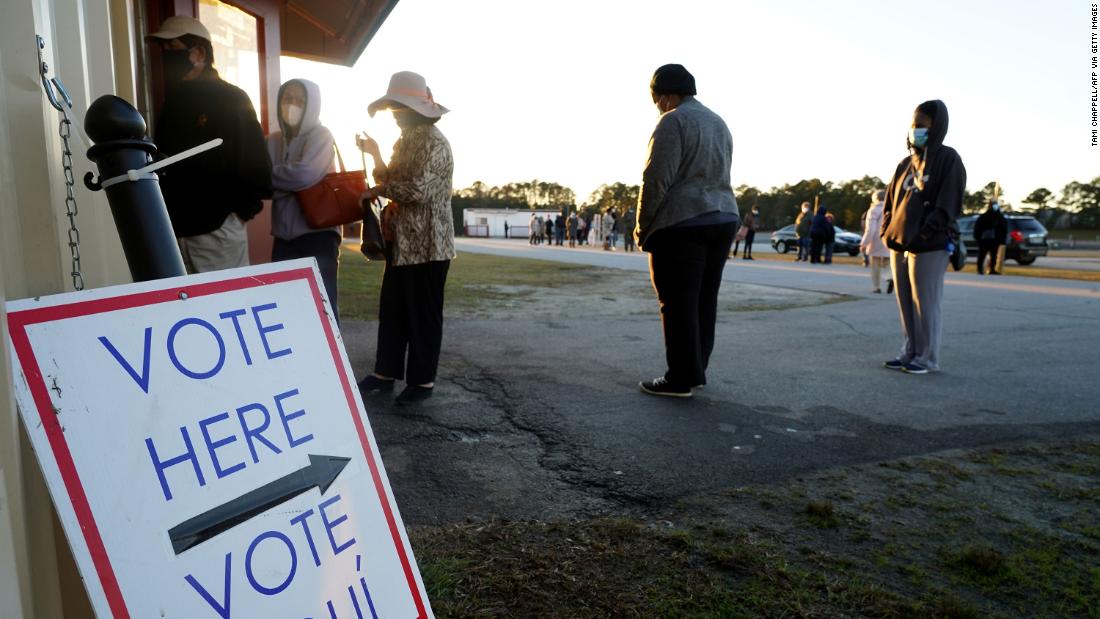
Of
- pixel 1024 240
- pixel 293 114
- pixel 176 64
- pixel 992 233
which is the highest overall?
pixel 176 64

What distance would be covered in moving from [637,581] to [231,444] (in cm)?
135

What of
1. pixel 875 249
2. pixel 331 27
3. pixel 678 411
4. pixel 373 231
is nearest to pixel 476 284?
pixel 331 27

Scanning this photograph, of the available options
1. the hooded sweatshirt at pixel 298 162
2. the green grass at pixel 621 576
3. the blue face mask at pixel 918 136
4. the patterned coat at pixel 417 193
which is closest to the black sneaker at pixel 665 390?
the patterned coat at pixel 417 193

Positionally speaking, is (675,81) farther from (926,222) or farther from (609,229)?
(609,229)

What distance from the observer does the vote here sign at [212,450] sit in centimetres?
103

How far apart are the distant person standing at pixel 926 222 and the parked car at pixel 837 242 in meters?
22.1

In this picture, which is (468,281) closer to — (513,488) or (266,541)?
(513,488)

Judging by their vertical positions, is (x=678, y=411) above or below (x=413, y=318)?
below

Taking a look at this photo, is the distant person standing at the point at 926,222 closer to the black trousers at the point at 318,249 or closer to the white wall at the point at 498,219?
the black trousers at the point at 318,249

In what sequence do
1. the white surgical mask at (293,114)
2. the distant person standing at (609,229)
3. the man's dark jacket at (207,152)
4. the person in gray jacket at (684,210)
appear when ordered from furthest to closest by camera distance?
the distant person standing at (609,229) < the person in gray jacket at (684,210) < the white surgical mask at (293,114) < the man's dark jacket at (207,152)

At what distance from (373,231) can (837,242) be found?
27.4 meters

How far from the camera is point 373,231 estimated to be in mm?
3949

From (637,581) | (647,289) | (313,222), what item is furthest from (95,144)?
(647,289)

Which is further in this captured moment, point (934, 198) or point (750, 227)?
point (750, 227)
